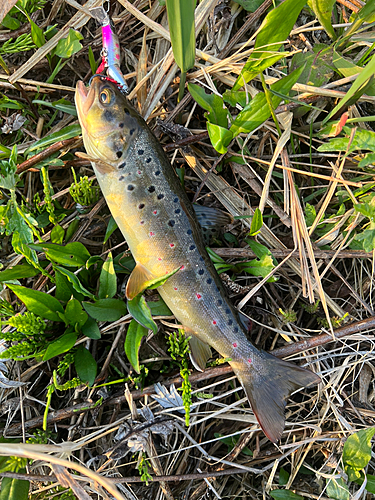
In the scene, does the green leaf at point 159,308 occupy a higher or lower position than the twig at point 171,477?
higher

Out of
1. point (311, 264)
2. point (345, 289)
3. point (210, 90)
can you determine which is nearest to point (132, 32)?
point (210, 90)

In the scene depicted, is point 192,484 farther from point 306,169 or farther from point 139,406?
point 306,169

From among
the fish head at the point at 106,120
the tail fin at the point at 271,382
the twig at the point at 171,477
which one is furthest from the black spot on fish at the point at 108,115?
the twig at the point at 171,477

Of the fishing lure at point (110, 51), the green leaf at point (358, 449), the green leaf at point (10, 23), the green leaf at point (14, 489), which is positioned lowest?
the green leaf at point (358, 449)

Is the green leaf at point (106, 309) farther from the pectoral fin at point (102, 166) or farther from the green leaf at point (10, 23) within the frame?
the green leaf at point (10, 23)

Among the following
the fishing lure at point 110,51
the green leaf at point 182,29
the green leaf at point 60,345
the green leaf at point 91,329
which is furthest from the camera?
the fishing lure at point 110,51

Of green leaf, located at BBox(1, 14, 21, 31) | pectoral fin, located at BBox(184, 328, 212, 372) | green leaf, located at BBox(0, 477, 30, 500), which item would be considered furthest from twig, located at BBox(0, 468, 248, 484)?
green leaf, located at BBox(1, 14, 21, 31)

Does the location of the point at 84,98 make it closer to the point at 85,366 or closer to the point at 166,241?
the point at 166,241

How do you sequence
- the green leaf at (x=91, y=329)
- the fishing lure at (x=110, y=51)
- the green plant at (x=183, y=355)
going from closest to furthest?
the green plant at (x=183, y=355), the green leaf at (x=91, y=329), the fishing lure at (x=110, y=51)

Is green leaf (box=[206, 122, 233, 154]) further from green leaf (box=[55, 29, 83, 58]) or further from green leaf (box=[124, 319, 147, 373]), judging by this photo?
green leaf (box=[124, 319, 147, 373])
